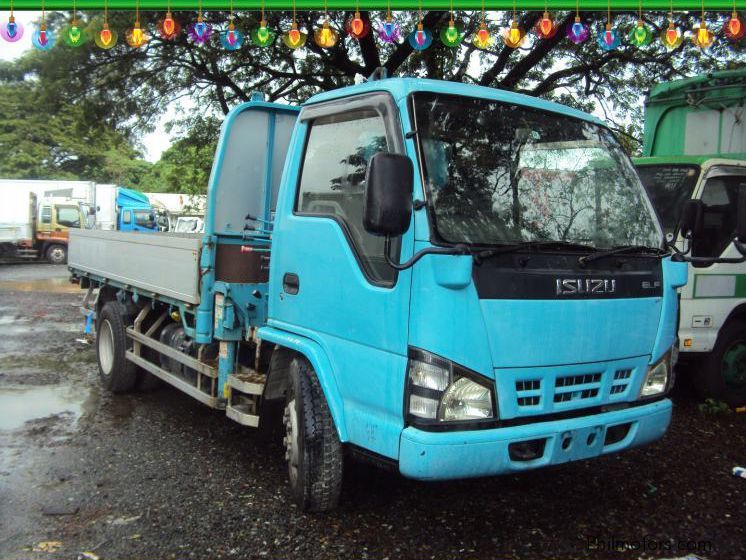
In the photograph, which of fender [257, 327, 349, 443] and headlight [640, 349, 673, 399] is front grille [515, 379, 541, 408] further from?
fender [257, 327, 349, 443]

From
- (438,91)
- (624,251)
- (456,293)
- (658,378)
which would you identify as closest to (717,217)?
(658,378)

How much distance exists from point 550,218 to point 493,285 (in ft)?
2.17

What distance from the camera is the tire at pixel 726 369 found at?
607 centimetres

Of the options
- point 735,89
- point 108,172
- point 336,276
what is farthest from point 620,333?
point 108,172

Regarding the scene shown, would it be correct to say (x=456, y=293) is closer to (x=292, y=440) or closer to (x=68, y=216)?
(x=292, y=440)

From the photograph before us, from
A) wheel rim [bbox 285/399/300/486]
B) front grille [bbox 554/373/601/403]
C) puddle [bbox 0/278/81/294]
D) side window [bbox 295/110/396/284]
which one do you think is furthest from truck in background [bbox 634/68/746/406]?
puddle [bbox 0/278/81/294]

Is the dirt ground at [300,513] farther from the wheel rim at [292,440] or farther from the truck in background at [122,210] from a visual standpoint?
the truck in background at [122,210]

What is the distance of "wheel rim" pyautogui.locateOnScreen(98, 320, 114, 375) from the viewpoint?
662cm

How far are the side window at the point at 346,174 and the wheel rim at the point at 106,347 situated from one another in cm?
365

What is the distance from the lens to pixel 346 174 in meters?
3.61

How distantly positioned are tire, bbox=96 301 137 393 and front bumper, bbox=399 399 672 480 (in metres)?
4.31

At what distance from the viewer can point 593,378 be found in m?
3.32

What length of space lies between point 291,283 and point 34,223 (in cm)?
2349

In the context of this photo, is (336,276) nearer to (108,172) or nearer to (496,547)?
(496,547)
